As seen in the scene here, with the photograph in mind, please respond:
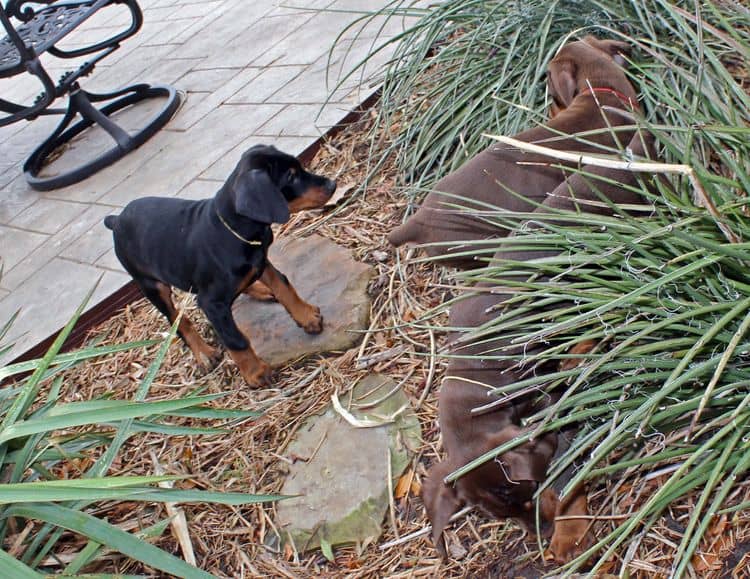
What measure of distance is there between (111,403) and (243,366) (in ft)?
3.14

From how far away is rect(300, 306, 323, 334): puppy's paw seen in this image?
2.88 meters

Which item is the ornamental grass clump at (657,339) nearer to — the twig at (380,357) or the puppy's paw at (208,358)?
the twig at (380,357)

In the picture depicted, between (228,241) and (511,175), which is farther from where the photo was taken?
(228,241)

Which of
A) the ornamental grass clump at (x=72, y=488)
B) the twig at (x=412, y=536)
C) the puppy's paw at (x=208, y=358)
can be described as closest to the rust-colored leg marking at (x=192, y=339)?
the puppy's paw at (x=208, y=358)

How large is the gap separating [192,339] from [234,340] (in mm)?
376

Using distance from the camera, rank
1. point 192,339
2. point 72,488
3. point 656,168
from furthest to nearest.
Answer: point 192,339 < point 72,488 < point 656,168

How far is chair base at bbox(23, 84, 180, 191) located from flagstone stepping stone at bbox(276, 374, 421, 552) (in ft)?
10.0

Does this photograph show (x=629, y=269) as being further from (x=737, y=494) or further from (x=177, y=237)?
(x=177, y=237)

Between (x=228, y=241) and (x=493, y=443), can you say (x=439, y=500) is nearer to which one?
(x=493, y=443)

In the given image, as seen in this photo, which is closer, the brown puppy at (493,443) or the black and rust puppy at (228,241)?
the brown puppy at (493,443)

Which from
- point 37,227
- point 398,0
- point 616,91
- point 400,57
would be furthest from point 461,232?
point 37,227

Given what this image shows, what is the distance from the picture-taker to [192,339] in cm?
300

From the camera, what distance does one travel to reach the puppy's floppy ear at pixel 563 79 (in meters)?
2.60

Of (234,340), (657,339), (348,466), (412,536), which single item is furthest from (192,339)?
(657,339)
